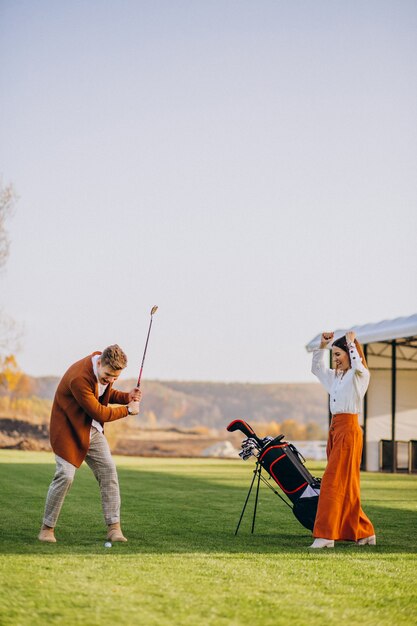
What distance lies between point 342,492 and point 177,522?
209 cm

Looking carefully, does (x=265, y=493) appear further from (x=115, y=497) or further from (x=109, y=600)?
(x=109, y=600)

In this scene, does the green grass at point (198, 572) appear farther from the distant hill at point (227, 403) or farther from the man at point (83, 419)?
the distant hill at point (227, 403)

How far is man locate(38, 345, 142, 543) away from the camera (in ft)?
22.4

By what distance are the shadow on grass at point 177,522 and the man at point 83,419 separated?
0.78ft

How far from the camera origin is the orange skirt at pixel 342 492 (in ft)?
23.0

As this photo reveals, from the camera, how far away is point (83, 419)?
6.93 meters

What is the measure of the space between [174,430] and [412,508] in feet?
131

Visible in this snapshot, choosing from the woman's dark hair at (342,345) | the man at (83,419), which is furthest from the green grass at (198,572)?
the woman's dark hair at (342,345)

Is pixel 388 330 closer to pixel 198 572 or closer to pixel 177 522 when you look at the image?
pixel 177 522

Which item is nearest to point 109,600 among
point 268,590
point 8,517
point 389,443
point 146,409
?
point 268,590

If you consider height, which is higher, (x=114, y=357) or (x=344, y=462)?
(x=114, y=357)

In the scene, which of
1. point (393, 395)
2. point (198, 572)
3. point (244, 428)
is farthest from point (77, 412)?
point (393, 395)

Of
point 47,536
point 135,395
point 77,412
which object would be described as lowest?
point 47,536

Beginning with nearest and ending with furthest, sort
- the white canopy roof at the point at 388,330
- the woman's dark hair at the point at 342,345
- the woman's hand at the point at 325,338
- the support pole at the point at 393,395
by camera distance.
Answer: the woman's dark hair at the point at 342,345 → the woman's hand at the point at 325,338 → the white canopy roof at the point at 388,330 → the support pole at the point at 393,395
